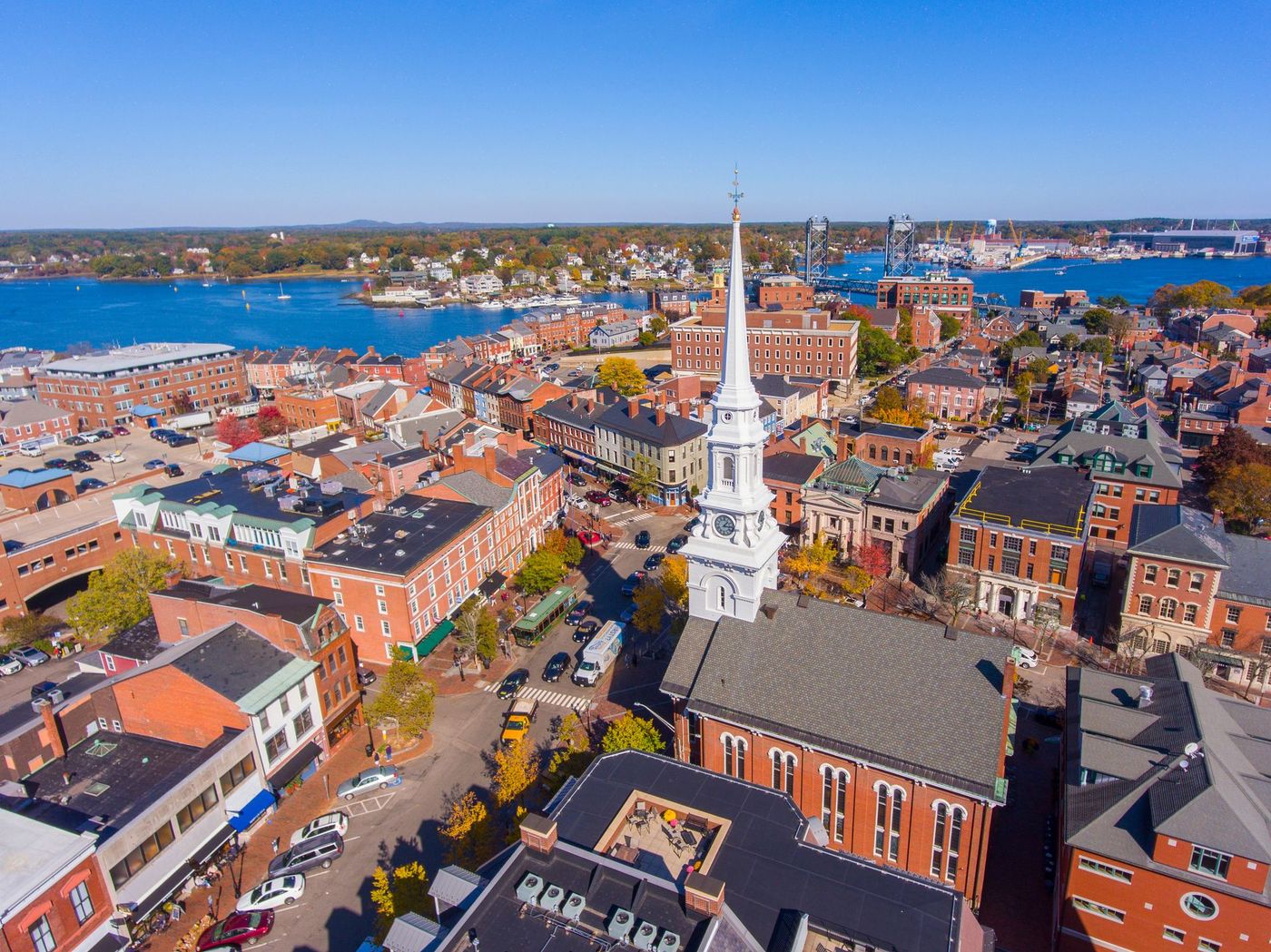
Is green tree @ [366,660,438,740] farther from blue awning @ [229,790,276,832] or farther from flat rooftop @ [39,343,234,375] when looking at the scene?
flat rooftop @ [39,343,234,375]

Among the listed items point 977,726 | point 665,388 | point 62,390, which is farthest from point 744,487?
point 62,390

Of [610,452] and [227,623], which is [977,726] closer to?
[227,623]

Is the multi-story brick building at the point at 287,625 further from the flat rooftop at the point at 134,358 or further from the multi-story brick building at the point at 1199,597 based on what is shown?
the flat rooftop at the point at 134,358

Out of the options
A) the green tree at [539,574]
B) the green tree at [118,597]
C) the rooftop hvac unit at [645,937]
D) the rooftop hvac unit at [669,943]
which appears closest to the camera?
the rooftop hvac unit at [669,943]

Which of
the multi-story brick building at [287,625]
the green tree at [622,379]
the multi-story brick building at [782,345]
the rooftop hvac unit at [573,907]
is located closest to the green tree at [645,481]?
the multi-story brick building at [287,625]

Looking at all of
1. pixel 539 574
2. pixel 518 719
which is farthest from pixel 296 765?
pixel 539 574

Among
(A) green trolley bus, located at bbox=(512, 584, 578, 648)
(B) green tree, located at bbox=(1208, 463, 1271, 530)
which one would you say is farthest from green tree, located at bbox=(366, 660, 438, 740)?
(B) green tree, located at bbox=(1208, 463, 1271, 530)
